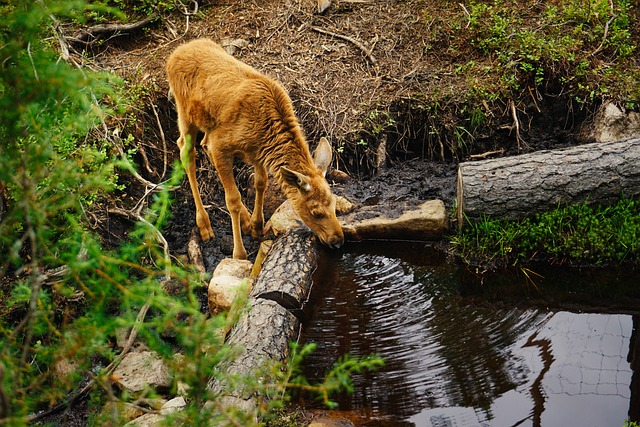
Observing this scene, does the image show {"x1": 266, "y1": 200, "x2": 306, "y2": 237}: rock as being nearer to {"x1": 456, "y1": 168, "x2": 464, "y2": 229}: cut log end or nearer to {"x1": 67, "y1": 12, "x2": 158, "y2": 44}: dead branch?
{"x1": 456, "y1": 168, "x2": 464, "y2": 229}: cut log end

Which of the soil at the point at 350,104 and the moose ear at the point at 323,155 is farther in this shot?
the soil at the point at 350,104

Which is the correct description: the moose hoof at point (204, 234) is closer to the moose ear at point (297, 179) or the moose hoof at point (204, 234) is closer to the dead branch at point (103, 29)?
the moose ear at point (297, 179)

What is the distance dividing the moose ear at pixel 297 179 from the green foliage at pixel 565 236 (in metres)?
2.06

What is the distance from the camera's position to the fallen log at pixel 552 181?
704 centimetres

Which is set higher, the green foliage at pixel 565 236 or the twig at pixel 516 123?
the twig at pixel 516 123

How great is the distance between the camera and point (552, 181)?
7.08 m

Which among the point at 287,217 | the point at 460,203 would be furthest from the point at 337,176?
the point at 460,203

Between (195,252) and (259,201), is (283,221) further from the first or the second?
(195,252)

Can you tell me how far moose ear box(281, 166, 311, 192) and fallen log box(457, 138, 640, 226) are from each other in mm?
1878

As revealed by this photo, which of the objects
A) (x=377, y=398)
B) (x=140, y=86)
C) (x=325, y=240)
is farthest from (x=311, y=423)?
(x=140, y=86)

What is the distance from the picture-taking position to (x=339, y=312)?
664 cm

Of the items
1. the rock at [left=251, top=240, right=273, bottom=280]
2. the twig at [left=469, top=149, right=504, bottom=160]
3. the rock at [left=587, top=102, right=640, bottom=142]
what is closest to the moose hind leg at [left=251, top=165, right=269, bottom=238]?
the rock at [left=251, top=240, right=273, bottom=280]

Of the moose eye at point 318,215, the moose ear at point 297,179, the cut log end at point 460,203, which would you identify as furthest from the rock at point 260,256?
the cut log end at point 460,203

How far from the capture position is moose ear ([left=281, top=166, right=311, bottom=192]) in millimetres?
6875
